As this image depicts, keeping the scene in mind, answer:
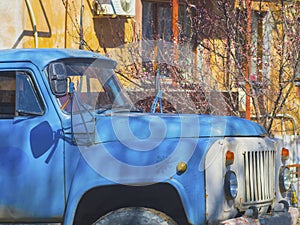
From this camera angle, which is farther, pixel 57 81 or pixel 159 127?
pixel 57 81

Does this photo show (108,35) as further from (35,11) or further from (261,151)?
(261,151)

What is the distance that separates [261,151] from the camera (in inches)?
237

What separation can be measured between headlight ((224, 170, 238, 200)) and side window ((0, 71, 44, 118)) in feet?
5.60

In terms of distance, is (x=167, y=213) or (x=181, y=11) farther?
(x=181, y=11)

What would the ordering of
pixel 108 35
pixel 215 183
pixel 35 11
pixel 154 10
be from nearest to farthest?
pixel 215 183, pixel 35 11, pixel 108 35, pixel 154 10

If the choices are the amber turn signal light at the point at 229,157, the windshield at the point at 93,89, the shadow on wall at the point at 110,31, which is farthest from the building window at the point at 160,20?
the amber turn signal light at the point at 229,157

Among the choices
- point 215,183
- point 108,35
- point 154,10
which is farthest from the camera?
point 154,10

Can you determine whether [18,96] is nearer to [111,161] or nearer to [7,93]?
[7,93]

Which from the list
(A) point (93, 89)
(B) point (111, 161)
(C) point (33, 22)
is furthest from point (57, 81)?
(C) point (33, 22)

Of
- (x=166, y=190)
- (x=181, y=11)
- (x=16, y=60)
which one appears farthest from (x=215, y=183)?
(x=181, y=11)

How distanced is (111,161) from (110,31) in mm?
6797

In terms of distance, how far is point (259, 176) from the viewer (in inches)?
235

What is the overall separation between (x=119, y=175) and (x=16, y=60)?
149cm

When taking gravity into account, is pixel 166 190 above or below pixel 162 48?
below
